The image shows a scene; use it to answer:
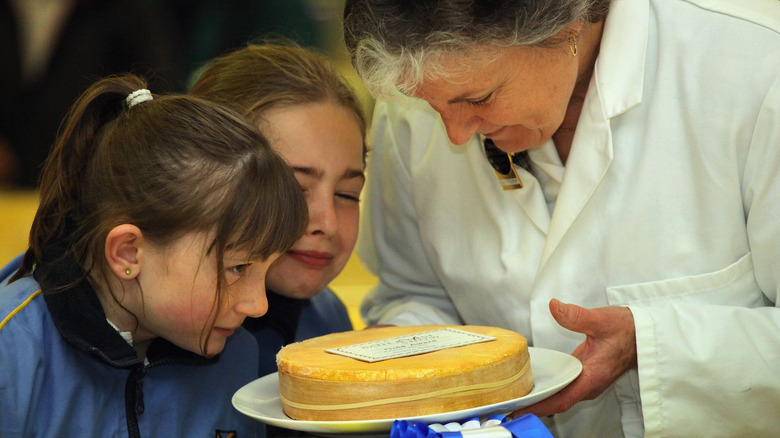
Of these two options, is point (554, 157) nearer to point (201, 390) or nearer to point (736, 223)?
point (736, 223)

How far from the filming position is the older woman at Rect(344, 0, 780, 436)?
1271mm

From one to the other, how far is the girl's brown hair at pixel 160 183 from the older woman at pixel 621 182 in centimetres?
26

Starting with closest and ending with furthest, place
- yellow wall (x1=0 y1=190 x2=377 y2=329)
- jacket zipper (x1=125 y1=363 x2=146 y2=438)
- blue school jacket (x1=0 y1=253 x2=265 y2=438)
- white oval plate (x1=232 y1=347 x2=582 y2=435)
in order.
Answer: white oval plate (x1=232 y1=347 x2=582 y2=435) < blue school jacket (x1=0 y1=253 x2=265 y2=438) < jacket zipper (x1=125 y1=363 x2=146 y2=438) < yellow wall (x1=0 y1=190 x2=377 y2=329)

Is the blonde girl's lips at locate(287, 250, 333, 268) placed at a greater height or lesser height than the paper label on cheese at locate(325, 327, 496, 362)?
lesser

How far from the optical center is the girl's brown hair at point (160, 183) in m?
1.29

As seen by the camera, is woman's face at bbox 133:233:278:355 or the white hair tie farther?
the white hair tie

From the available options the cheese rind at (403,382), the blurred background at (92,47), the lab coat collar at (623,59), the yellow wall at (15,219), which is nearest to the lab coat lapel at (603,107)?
the lab coat collar at (623,59)

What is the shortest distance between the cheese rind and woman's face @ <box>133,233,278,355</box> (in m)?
0.21

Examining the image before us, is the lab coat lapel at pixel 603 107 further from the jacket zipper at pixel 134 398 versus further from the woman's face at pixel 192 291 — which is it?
the jacket zipper at pixel 134 398

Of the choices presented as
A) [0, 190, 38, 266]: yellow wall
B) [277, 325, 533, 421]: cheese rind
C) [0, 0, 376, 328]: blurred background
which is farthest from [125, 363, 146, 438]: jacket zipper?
[0, 190, 38, 266]: yellow wall

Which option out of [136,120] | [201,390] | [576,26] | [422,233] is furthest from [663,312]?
[136,120]

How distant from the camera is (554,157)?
1.54 meters

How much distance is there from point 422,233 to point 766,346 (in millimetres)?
751

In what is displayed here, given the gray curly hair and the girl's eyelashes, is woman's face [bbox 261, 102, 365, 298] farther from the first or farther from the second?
the gray curly hair
